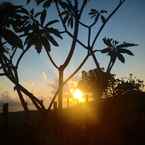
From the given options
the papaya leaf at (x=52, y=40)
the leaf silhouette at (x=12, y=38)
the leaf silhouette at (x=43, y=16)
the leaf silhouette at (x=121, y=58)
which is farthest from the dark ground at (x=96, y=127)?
the leaf silhouette at (x=43, y=16)

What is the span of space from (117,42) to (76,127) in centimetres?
733

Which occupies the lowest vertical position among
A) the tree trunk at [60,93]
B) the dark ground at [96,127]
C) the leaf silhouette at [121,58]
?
the dark ground at [96,127]

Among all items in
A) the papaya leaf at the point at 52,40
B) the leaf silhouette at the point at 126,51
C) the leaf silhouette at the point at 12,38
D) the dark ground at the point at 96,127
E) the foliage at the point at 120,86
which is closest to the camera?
the leaf silhouette at the point at 12,38

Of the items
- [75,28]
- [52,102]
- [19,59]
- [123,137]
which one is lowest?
[123,137]

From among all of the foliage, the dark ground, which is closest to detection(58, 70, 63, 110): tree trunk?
the dark ground

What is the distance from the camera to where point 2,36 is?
26.5 meters

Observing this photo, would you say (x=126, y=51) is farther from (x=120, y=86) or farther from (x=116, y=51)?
(x=120, y=86)

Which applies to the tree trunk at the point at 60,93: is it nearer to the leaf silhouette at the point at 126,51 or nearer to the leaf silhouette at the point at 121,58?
the leaf silhouette at the point at 121,58

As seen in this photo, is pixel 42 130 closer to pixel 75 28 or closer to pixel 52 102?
pixel 52 102

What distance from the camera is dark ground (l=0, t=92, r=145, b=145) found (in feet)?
86.0

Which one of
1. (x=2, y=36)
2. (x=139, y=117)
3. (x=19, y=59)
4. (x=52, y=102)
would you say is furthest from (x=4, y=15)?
(x=139, y=117)

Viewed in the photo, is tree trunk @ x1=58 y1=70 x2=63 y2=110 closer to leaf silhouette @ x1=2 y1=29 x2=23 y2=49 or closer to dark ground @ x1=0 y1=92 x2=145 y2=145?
dark ground @ x1=0 y1=92 x2=145 y2=145

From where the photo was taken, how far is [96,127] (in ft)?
90.4

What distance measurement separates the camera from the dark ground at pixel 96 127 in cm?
2620
